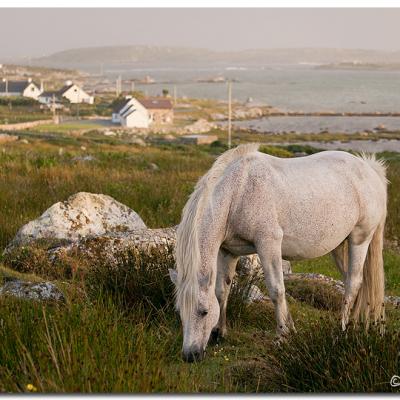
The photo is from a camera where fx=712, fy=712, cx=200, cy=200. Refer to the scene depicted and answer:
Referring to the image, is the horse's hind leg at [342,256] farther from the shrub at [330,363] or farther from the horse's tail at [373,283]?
the shrub at [330,363]

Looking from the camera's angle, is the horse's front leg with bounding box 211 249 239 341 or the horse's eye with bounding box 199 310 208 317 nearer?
the horse's eye with bounding box 199 310 208 317

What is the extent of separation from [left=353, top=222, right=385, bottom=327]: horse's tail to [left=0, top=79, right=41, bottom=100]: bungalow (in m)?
106

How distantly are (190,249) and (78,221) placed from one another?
4297 mm

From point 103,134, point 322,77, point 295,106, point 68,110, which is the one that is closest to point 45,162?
point 103,134

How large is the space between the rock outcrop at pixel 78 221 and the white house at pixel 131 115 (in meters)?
71.2

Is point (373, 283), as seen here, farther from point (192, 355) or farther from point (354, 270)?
point (192, 355)

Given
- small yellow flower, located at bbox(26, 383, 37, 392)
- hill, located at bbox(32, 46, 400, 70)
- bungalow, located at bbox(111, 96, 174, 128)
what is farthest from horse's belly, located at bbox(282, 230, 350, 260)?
bungalow, located at bbox(111, 96, 174, 128)

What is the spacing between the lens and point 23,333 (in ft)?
15.6

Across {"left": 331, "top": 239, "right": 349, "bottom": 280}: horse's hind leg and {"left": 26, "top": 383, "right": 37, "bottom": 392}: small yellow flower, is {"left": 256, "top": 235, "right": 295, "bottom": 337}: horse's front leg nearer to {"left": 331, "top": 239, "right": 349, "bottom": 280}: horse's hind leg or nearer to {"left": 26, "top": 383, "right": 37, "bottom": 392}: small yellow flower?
{"left": 331, "top": 239, "right": 349, "bottom": 280}: horse's hind leg

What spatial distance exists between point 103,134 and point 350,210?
62807 mm

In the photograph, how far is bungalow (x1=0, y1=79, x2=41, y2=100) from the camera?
357 ft

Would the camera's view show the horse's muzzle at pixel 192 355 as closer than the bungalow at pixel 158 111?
Yes

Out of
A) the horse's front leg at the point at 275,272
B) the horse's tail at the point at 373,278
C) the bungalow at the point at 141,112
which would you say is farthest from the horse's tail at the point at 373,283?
the bungalow at the point at 141,112

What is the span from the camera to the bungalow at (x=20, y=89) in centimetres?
10869
